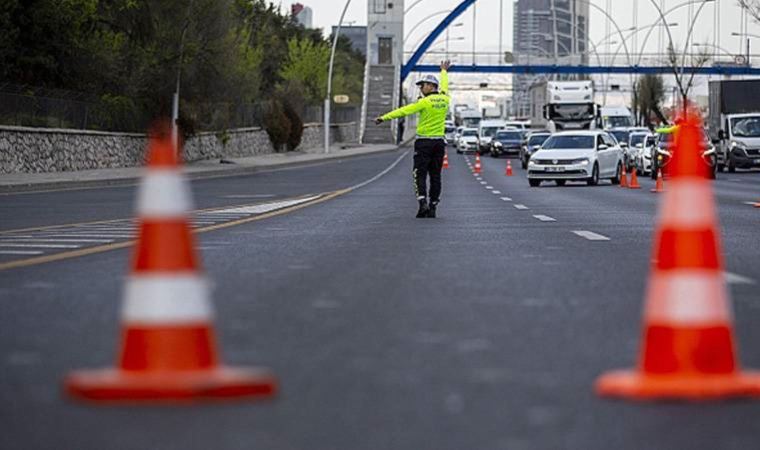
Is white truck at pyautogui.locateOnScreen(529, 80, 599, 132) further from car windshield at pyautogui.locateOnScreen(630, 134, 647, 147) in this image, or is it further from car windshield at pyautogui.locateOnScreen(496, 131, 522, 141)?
car windshield at pyautogui.locateOnScreen(630, 134, 647, 147)

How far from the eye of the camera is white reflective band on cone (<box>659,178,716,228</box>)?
Answer: 20.7 ft

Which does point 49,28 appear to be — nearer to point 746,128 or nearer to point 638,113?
point 746,128

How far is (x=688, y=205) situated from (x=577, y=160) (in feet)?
114

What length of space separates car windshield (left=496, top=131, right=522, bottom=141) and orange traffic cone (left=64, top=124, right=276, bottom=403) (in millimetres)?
80652

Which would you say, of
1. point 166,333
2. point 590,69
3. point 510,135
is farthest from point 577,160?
point 590,69

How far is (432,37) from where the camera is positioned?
143 meters

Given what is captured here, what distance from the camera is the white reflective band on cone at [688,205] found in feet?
20.7

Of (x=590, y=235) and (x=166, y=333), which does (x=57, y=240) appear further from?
(x=166, y=333)

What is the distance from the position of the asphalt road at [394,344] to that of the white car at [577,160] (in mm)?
24552

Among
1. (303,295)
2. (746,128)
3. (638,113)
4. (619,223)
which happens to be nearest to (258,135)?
(746,128)

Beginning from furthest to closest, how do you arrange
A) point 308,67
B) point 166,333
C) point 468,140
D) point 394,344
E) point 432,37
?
point 432,37, point 308,67, point 468,140, point 394,344, point 166,333

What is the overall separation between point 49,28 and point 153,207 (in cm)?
4229

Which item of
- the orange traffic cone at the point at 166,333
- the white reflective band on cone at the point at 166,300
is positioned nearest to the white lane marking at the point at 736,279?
the orange traffic cone at the point at 166,333

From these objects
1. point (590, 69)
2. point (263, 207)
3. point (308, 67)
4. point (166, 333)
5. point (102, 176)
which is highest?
point (590, 69)
